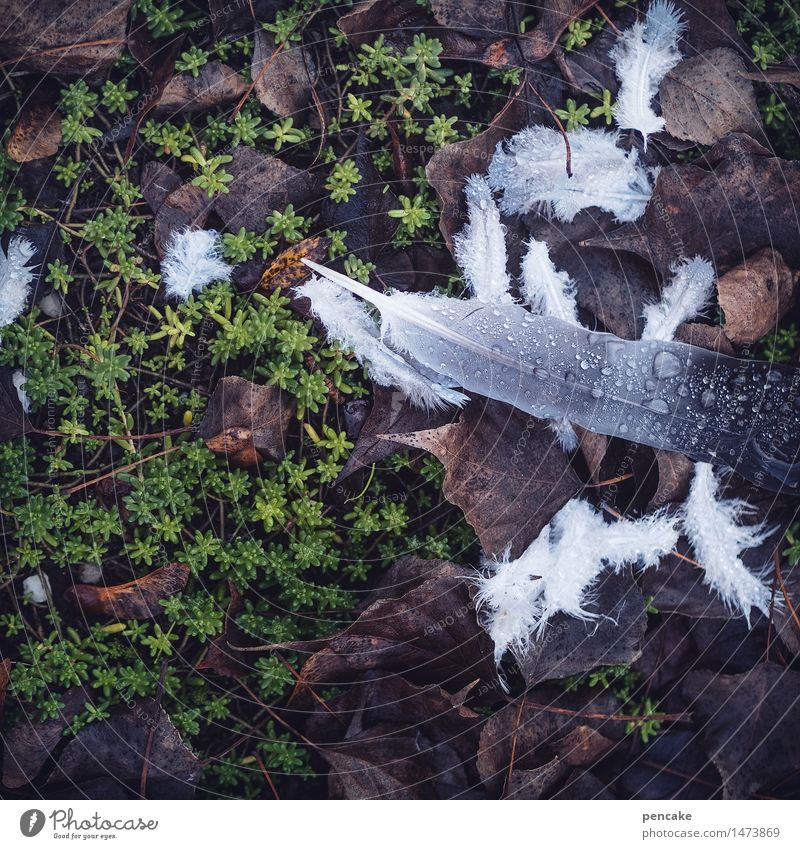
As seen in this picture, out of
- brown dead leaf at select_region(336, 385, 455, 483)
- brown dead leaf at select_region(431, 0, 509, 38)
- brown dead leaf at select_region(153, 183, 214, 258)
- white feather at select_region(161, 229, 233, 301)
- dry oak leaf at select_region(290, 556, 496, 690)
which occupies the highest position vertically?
brown dead leaf at select_region(431, 0, 509, 38)

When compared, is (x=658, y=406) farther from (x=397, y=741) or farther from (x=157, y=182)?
(x=157, y=182)

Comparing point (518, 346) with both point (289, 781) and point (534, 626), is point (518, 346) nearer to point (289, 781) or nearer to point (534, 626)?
point (534, 626)

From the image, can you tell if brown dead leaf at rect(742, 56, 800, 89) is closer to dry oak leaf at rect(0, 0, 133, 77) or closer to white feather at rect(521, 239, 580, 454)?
white feather at rect(521, 239, 580, 454)

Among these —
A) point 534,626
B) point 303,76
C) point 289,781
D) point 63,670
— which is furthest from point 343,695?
point 303,76

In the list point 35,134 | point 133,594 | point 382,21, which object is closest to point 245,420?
point 133,594

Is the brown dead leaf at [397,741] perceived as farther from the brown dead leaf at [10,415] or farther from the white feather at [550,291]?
the brown dead leaf at [10,415]

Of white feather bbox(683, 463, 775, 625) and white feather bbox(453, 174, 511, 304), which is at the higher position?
white feather bbox(453, 174, 511, 304)

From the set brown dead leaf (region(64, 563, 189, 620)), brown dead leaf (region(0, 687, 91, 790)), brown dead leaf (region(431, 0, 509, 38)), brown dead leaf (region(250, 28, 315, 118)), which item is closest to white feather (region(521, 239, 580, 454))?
brown dead leaf (region(431, 0, 509, 38))
